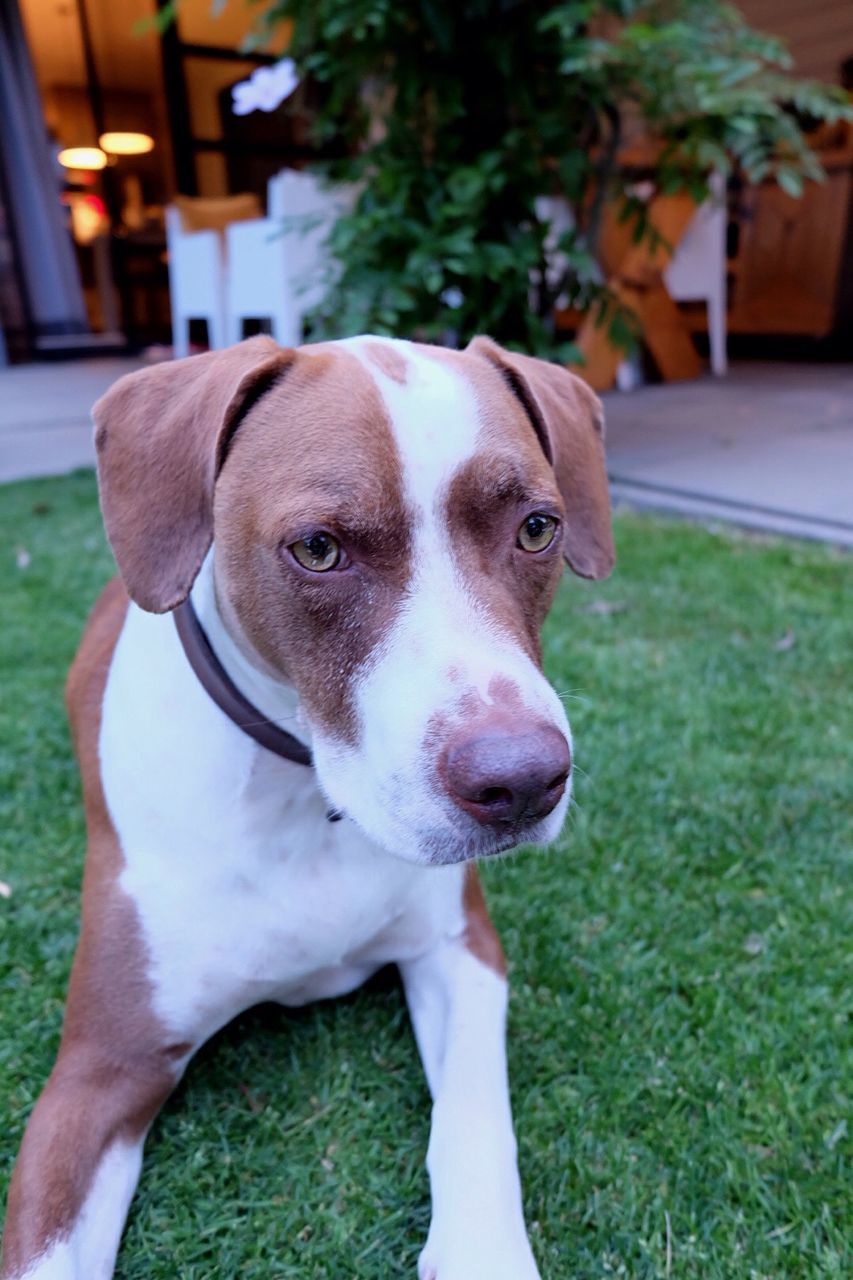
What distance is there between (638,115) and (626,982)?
180 inches

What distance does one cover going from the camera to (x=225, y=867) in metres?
1.63

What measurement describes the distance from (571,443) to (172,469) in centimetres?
73

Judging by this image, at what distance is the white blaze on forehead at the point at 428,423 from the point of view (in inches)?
56.3

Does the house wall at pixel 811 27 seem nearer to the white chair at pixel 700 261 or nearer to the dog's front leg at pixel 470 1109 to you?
the white chair at pixel 700 261

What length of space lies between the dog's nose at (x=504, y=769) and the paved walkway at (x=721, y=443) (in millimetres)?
3551

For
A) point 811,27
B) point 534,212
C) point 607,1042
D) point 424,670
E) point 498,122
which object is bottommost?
point 607,1042

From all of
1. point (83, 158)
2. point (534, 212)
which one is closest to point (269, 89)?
point (534, 212)

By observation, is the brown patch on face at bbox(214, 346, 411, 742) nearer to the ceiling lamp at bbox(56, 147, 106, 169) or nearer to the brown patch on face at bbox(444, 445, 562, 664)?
the brown patch on face at bbox(444, 445, 562, 664)

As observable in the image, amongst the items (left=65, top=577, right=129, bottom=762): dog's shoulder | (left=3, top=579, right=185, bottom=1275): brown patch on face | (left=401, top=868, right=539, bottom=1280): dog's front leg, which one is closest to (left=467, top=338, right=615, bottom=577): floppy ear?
(left=401, top=868, right=539, bottom=1280): dog's front leg

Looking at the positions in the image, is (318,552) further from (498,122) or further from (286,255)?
(286,255)

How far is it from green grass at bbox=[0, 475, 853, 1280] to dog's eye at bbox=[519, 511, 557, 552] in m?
0.58

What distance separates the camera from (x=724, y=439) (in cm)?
638

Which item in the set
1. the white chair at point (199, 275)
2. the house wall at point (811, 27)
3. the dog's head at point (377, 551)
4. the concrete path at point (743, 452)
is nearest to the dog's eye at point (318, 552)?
the dog's head at point (377, 551)

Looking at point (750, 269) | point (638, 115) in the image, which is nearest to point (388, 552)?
point (638, 115)
